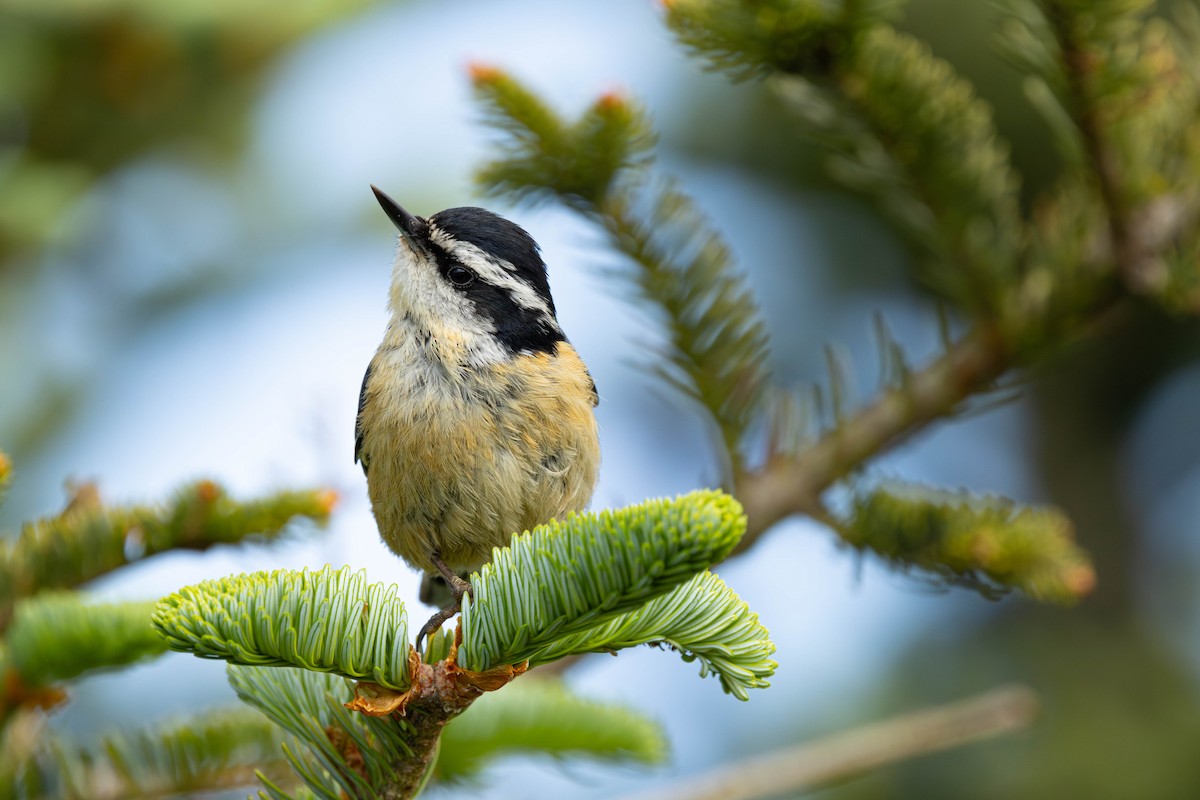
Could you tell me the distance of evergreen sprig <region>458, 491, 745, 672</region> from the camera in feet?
4.59

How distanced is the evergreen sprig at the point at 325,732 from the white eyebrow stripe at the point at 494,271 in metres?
1.56

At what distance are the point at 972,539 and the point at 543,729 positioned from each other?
1064 mm

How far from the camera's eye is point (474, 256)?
3.35 metres

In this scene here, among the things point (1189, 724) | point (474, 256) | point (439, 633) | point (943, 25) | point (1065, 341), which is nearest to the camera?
point (439, 633)

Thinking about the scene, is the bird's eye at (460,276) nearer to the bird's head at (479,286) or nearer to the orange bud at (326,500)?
the bird's head at (479,286)

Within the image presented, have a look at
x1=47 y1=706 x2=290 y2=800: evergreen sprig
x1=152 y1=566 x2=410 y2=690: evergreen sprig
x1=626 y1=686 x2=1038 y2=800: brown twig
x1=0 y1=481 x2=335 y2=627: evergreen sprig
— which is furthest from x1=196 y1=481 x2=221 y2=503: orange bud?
x1=626 y1=686 x2=1038 y2=800: brown twig

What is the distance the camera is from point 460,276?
3424 mm

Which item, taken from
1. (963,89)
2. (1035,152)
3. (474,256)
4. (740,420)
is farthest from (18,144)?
(1035,152)

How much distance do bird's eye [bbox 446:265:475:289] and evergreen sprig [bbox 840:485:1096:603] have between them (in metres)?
1.41

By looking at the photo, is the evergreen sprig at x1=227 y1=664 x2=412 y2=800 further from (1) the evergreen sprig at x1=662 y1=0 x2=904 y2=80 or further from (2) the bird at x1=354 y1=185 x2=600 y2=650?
(1) the evergreen sprig at x1=662 y1=0 x2=904 y2=80

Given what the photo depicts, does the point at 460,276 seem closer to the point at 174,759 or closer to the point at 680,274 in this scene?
the point at 680,274

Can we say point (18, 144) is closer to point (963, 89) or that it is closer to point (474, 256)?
point (474, 256)

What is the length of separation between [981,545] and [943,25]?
431cm

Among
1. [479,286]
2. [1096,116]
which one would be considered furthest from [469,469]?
[1096,116]
